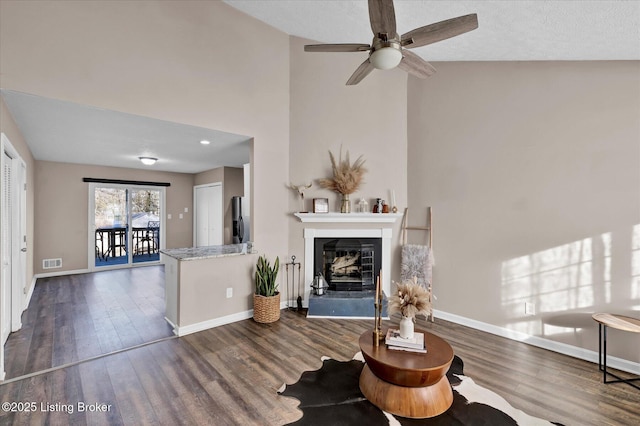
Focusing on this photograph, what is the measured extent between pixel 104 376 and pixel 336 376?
197cm

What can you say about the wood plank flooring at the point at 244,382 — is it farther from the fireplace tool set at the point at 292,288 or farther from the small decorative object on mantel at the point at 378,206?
the small decorative object on mantel at the point at 378,206

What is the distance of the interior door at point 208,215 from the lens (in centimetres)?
691

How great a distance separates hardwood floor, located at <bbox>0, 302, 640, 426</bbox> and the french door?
15.9 ft

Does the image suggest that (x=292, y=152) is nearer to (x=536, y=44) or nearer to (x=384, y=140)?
(x=384, y=140)

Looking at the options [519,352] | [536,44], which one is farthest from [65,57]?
[519,352]

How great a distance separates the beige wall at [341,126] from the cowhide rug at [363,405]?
6.29 ft

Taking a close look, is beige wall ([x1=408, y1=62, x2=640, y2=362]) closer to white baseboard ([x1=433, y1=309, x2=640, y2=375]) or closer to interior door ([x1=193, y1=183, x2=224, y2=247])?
white baseboard ([x1=433, y1=309, x2=640, y2=375])

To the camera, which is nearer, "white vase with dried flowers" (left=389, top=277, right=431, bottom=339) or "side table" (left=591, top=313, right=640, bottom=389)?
"white vase with dried flowers" (left=389, top=277, right=431, bottom=339)

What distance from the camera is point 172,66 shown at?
313 cm

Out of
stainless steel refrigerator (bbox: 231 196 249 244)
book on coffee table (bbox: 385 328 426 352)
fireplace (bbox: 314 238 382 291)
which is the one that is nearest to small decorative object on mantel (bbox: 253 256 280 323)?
fireplace (bbox: 314 238 382 291)

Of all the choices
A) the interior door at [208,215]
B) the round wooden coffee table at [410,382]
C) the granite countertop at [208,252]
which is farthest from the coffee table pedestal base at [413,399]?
the interior door at [208,215]

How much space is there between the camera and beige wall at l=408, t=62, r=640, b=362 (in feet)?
8.94

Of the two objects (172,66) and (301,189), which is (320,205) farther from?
(172,66)

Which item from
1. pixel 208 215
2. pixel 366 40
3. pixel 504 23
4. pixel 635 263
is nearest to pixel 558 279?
pixel 635 263
